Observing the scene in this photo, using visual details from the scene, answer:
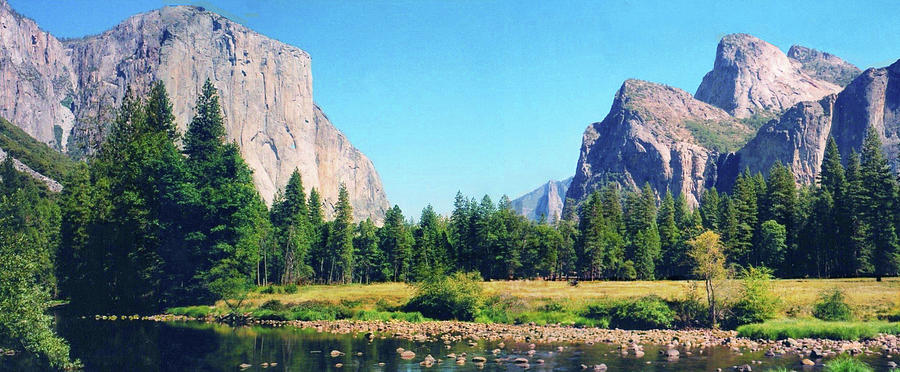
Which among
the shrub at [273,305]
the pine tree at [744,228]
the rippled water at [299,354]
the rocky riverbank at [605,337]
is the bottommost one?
the rippled water at [299,354]

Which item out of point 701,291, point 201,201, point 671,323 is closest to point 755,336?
point 671,323

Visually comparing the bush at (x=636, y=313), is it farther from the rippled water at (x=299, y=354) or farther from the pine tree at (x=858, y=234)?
the pine tree at (x=858, y=234)

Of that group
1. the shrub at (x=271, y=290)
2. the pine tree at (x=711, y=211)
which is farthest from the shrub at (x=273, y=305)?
the pine tree at (x=711, y=211)

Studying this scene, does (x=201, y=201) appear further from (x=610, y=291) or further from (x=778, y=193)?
(x=778, y=193)

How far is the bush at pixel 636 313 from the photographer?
4997cm

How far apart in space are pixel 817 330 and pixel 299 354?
34.8m

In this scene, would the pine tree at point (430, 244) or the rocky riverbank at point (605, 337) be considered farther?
the pine tree at point (430, 244)

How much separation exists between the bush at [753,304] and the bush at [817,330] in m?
1.62

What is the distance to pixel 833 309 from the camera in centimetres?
4778

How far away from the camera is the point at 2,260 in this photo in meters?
27.7

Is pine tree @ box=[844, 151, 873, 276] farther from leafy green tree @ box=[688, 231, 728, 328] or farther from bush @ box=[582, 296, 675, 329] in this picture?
bush @ box=[582, 296, 675, 329]

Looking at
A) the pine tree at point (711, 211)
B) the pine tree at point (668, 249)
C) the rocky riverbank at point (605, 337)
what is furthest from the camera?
the pine tree at point (711, 211)

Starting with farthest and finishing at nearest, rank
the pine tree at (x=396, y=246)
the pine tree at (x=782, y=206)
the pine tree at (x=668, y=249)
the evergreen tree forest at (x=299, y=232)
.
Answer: the pine tree at (x=396, y=246)
the pine tree at (x=668, y=249)
the pine tree at (x=782, y=206)
the evergreen tree forest at (x=299, y=232)

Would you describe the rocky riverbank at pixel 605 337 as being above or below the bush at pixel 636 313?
below
